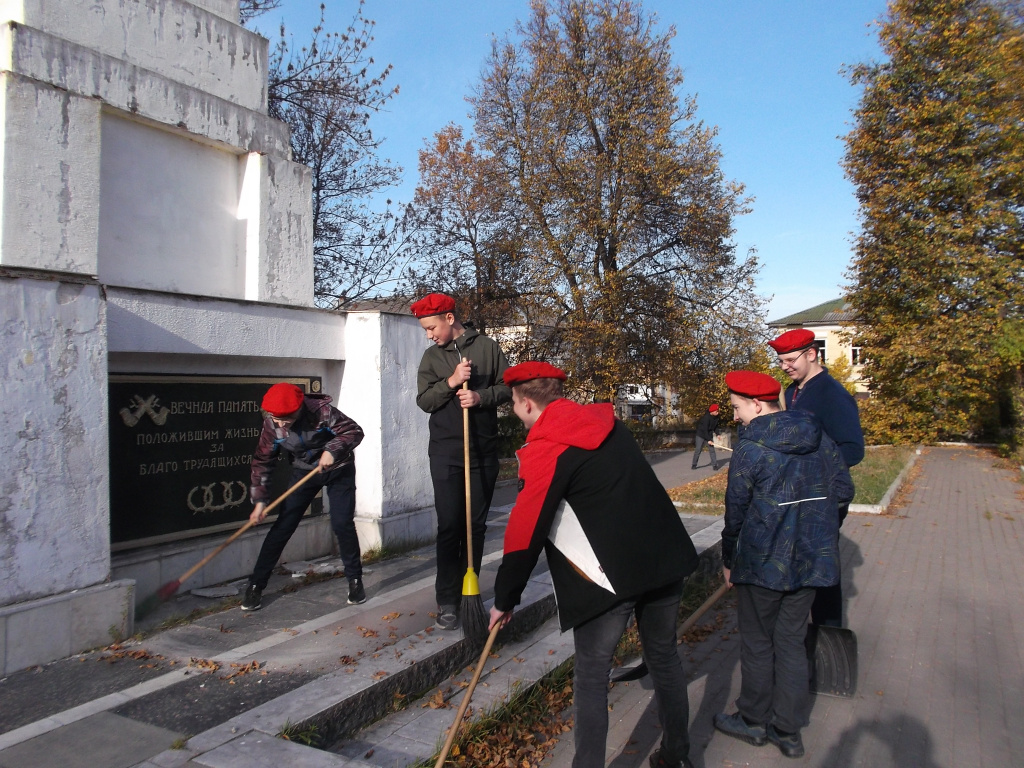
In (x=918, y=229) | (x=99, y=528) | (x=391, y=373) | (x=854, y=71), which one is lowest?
(x=99, y=528)

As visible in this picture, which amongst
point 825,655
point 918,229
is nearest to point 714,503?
point 825,655

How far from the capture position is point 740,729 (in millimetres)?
3713

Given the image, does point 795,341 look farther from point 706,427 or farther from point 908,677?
point 706,427

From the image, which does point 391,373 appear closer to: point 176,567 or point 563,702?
point 176,567

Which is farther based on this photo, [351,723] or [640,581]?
[351,723]

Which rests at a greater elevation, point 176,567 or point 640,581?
point 640,581

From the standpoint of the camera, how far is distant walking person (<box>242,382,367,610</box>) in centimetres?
505

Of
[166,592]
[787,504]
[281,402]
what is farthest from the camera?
[166,592]

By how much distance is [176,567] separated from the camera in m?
5.34

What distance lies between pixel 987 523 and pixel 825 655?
24.8 feet

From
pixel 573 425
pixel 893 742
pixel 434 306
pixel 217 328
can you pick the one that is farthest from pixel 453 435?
pixel 893 742

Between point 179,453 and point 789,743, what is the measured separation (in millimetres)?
4409

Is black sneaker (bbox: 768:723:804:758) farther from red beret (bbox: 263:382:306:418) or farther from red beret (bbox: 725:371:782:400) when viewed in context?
red beret (bbox: 263:382:306:418)

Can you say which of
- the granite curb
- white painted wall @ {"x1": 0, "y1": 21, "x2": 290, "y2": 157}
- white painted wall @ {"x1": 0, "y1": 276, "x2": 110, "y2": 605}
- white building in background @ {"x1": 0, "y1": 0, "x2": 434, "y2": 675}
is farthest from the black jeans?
the granite curb
